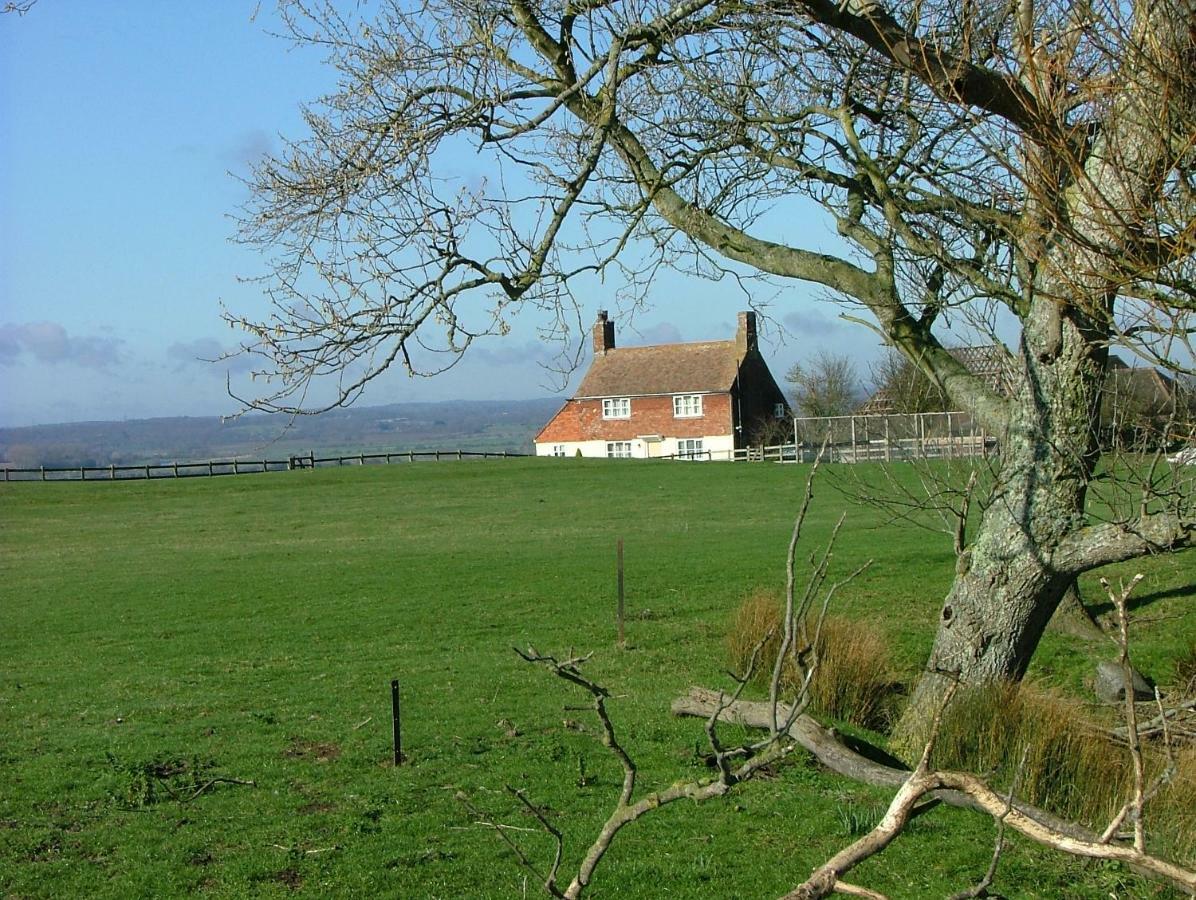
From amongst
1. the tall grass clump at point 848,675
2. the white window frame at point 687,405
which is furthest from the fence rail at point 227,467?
the tall grass clump at point 848,675

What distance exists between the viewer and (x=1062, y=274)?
6043mm

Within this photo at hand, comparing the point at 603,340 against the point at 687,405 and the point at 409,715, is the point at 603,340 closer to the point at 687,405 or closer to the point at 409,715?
the point at 687,405

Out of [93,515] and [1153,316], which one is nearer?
[1153,316]

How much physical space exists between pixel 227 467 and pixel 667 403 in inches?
1011

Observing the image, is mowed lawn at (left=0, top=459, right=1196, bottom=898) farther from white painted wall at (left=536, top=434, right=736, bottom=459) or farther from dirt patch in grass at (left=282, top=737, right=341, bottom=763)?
white painted wall at (left=536, top=434, right=736, bottom=459)

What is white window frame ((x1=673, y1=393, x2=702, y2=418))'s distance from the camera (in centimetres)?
7094

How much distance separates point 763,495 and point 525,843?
3478cm

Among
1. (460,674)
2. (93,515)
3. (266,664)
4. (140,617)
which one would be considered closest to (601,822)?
(460,674)

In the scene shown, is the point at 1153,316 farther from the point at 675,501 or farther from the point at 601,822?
the point at 675,501

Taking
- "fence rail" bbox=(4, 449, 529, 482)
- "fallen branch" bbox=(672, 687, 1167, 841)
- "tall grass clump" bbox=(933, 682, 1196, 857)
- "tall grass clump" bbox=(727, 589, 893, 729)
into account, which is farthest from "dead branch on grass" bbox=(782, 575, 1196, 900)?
"fence rail" bbox=(4, 449, 529, 482)

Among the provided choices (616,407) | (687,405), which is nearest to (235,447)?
(616,407)

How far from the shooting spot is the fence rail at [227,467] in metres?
57.0

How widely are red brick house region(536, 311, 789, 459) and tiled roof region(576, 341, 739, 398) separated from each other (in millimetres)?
60

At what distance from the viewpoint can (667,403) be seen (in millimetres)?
71688
